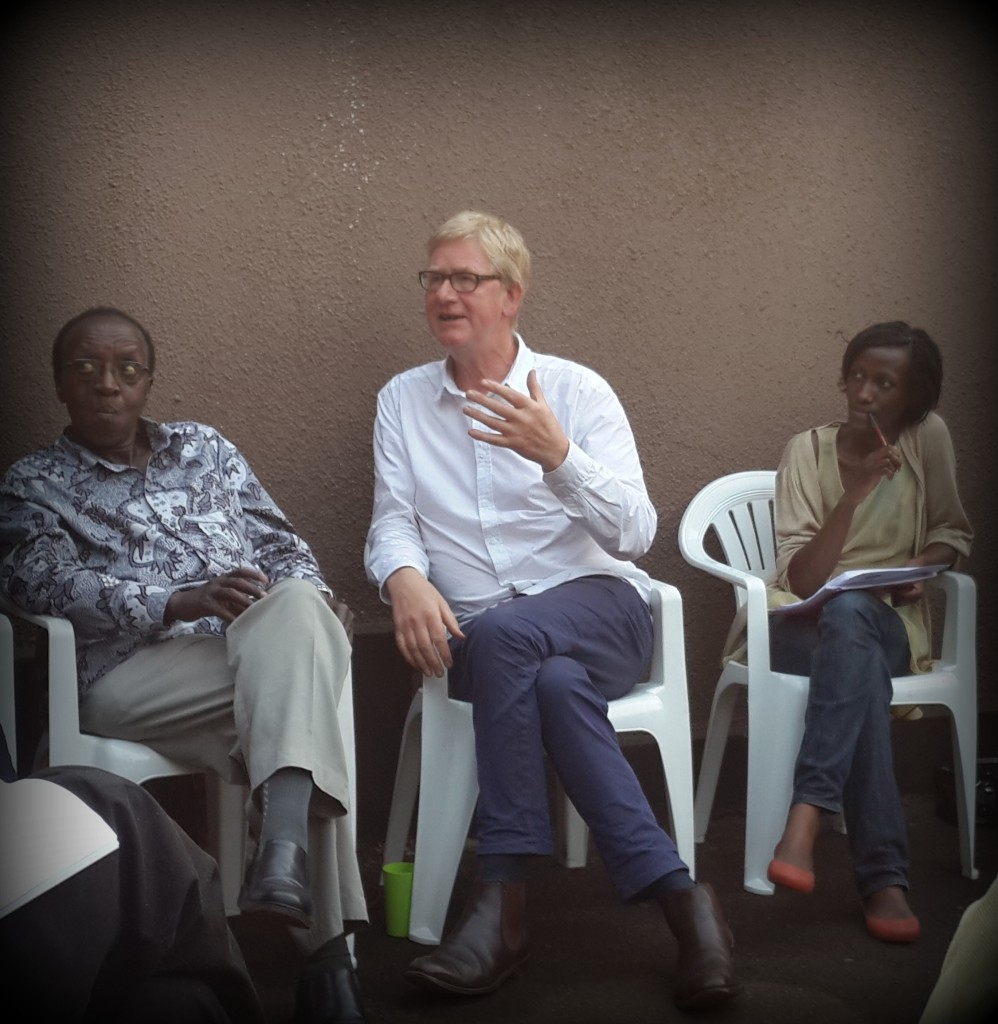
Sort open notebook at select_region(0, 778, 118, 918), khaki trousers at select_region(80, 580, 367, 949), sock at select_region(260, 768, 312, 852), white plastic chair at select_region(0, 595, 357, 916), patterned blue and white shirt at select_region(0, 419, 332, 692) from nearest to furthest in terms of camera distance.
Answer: open notebook at select_region(0, 778, 118, 918), sock at select_region(260, 768, 312, 852), khaki trousers at select_region(80, 580, 367, 949), white plastic chair at select_region(0, 595, 357, 916), patterned blue and white shirt at select_region(0, 419, 332, 692)

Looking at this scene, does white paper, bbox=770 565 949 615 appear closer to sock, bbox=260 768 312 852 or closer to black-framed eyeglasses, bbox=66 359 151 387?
sock, bbox=260 768 312 852

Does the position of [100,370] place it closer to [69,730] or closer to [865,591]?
[69,730]

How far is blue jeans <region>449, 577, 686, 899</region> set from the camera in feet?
8.52

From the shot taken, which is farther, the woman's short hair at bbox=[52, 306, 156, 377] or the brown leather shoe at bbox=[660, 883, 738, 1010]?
the woman's short hair at bbox=[52, 306, 156, 377]

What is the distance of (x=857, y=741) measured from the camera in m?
3.01

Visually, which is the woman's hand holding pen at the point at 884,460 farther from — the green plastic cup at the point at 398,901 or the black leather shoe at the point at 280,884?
the black leather shoe at the point at 280,884

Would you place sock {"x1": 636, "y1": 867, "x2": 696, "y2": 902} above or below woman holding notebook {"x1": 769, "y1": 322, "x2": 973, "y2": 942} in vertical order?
below

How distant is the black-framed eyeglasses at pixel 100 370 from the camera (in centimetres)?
287

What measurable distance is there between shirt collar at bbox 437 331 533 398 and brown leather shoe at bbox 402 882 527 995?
121 centimetres

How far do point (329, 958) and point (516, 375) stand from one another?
57.6 inches

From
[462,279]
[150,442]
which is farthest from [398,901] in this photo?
[462,279]

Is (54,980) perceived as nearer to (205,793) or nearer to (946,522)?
(205,793)

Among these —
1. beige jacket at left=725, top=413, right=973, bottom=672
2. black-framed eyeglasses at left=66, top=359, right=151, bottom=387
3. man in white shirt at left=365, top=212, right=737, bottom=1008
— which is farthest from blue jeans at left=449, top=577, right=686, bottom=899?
black-framed eyeglasses at left=66, top=359, right=151, bottom=387

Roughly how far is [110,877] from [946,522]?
2.71 m
